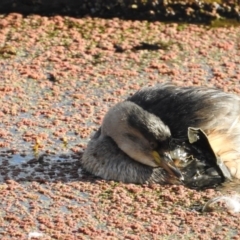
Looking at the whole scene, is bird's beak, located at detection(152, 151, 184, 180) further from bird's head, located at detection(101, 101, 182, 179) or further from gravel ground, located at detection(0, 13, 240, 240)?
gravel ground, located at detection(0, 13, 240, 240)

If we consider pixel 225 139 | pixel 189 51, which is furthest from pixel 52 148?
pixel 189 51

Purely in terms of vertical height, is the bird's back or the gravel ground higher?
the bird's back

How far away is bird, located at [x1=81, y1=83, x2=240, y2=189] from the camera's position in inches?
324

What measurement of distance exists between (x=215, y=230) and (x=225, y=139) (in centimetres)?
131

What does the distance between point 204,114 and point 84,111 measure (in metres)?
1.62

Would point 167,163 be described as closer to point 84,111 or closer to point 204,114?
point 204,114

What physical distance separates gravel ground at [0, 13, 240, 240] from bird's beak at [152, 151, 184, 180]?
13 cm

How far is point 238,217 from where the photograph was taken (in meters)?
7.53

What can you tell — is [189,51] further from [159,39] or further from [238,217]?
[238,217]

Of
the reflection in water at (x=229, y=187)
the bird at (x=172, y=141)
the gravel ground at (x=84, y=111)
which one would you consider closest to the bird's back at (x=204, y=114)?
the bird at (x=172, y=141)

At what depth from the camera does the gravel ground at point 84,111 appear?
24.1 feet

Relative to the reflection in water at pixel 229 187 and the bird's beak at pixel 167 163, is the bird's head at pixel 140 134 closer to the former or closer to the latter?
the bird's beak at pixel 167 163

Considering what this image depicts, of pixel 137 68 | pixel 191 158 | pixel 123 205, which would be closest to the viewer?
pixel 123 205

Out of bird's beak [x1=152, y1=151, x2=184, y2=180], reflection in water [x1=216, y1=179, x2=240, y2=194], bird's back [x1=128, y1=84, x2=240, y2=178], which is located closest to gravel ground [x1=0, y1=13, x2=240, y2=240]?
reflection in water [x1=216, y1=179, x2=240, y2=194]
